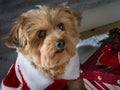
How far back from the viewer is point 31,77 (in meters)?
1.36

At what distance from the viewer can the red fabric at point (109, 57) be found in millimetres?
1523

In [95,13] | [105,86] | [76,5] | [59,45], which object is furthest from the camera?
[95,13]

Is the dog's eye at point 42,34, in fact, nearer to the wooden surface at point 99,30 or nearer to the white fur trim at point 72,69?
the white fur trim at point 72,69

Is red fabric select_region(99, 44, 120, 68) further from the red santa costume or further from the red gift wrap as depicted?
the red santa costume

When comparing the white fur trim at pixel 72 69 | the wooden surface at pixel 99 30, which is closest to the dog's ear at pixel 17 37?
the white fur trim at pixel 72 69

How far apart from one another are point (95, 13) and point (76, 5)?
0.25 meters

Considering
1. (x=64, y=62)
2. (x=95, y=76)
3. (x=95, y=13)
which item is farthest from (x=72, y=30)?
(x=95, y=13)

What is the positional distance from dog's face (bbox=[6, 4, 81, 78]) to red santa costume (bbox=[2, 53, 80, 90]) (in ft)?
0.19

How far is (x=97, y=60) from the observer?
5.17 feet

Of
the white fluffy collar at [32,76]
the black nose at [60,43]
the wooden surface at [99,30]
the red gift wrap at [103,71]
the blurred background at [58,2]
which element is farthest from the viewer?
the wooden surface at [99,30]

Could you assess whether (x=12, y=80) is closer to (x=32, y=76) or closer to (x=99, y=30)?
(x=32, y=76)

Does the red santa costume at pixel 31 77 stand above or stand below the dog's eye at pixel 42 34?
below

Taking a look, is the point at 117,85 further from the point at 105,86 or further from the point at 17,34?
the point at 17,34

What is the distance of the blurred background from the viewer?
1.69m
